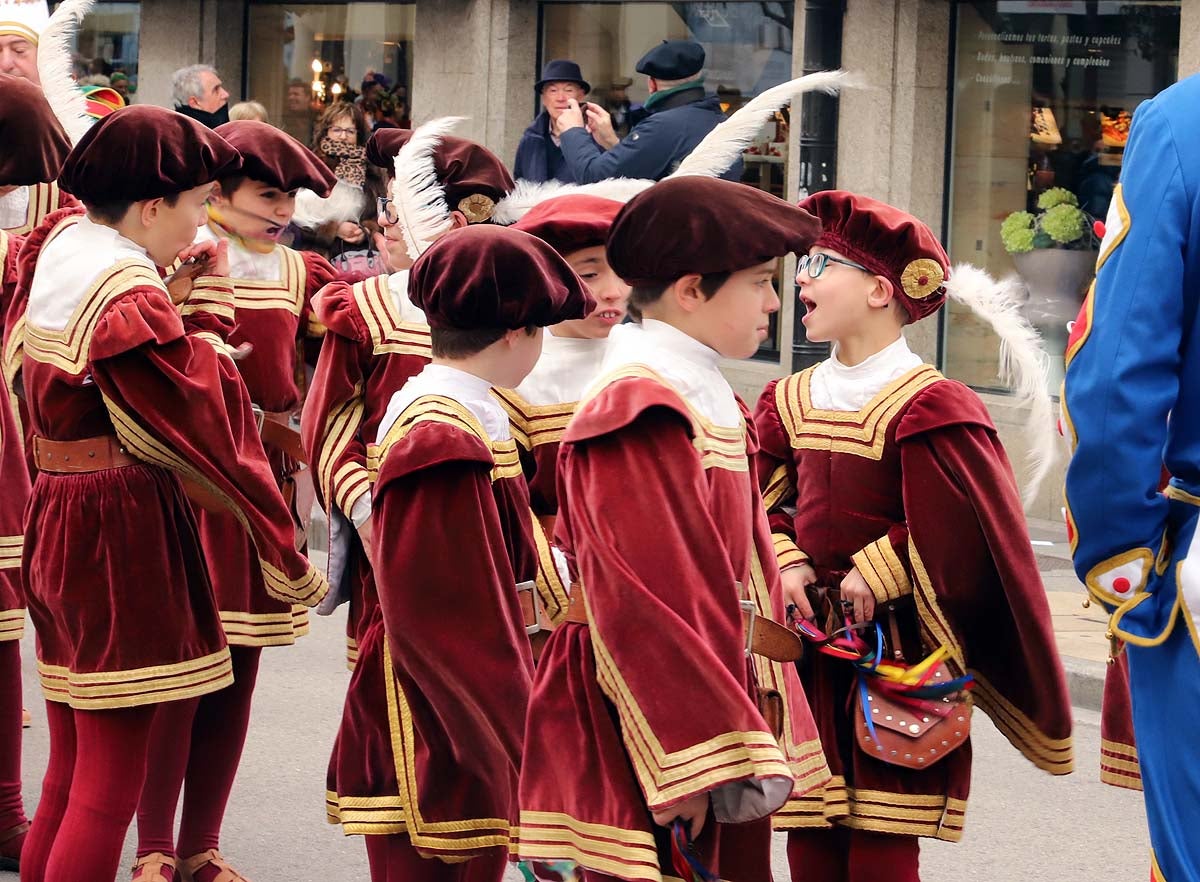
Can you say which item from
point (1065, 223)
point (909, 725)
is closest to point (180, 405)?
point (909, 725)

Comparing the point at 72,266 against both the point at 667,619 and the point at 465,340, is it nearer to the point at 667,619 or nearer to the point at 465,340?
the point at 465,340

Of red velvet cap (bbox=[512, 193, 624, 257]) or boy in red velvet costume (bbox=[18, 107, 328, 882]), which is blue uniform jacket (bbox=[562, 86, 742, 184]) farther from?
boy in red velvet costume (bbox=[18, 107, 328, 882])

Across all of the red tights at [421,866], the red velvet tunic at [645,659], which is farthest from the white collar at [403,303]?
the red velvet tunic at [645,659]

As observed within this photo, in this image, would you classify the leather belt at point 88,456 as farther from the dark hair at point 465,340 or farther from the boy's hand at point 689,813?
the boy's hand at point 689,813

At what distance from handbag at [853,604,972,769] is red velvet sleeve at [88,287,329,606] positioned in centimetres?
138

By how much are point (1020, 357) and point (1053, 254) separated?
7.21m

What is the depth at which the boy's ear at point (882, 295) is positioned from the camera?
4.68 m

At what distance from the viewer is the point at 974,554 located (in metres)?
4.48

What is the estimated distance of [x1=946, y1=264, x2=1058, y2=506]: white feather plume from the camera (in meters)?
4.71

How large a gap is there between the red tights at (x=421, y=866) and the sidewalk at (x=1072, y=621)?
335 cm

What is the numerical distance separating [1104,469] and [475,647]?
47.2 inches

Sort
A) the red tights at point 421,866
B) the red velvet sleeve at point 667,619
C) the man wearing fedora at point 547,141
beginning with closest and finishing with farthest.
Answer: the red velvet sleeve at point 667,619
the red tights at point 421,866
the man wearing fedora at point 547,141

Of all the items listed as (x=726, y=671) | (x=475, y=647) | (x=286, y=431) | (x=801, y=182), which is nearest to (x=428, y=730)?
(x=475, y=647)

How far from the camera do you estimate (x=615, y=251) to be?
12.2 feet
